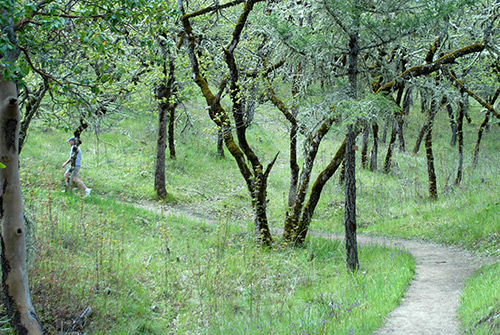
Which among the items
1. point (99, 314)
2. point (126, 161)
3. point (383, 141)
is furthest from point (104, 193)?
point (383, 141)

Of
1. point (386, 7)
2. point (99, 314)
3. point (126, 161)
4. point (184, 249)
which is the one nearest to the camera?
point (99, 314)

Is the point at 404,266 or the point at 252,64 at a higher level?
the point at 252,64

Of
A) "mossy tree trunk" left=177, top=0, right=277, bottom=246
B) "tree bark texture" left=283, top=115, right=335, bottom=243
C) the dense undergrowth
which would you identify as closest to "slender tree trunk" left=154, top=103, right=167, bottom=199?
the dense undergrowth

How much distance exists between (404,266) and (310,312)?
2.87 m

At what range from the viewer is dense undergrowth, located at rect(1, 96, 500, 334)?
5.82 metres

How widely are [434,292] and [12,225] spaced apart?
20.6ft

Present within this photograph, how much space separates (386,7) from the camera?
22.1ft

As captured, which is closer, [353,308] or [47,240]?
[353,308]

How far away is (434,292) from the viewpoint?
6512mm

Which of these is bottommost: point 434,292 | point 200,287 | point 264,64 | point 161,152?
point 200,287

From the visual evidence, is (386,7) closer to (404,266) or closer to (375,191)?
(404,266)

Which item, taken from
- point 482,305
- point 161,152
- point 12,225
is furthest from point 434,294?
point 161,152

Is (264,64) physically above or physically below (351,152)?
above

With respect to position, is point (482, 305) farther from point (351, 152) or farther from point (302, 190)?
point (302, 190)
